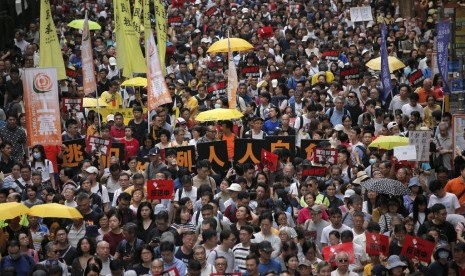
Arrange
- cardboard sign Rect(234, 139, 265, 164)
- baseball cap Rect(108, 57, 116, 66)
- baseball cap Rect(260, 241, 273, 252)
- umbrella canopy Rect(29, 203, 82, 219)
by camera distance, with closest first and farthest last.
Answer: baseball cap Rect(260, 241, 273, 252), umbrella canopy Rect(29, 203, 82, 219), cardboard sign Rect(234, 139, 265, 164), baseball cap Rect(108, 57, 116, 66)

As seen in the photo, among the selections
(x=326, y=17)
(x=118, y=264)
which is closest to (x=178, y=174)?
(x=118, y=264)

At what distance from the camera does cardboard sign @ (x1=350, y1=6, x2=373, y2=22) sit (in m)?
35.6

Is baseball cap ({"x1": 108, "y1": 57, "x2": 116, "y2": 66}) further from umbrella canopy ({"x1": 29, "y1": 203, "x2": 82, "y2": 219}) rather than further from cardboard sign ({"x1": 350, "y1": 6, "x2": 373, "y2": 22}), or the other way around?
umbrella canopy ({"x1": 29, "y1": 203, "x2": 82, "y2": 219})

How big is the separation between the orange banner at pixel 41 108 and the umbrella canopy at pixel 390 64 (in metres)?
A: 7.59

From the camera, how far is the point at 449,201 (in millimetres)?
18266

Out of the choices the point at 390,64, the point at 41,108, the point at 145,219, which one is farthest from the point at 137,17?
the point at 145,219

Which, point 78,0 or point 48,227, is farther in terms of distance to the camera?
point 78,0

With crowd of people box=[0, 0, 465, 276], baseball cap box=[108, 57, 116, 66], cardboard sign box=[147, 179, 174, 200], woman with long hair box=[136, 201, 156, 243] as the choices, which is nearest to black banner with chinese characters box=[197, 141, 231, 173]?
crowd of people box=[0, 0, 465, 276]

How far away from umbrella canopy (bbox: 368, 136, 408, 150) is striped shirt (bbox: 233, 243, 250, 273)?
5.14m

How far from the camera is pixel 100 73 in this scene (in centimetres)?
2853

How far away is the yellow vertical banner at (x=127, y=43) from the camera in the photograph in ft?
88.2

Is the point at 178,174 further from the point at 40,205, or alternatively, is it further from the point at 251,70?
the point at 251,70

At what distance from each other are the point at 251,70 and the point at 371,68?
221cm

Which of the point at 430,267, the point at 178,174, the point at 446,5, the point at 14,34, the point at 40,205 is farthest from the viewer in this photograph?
the point at 14,34
